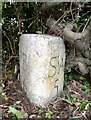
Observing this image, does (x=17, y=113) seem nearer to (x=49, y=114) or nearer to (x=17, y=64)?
(x=49, y=114)

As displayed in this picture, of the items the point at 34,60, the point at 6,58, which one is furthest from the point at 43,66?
the point at 6,58

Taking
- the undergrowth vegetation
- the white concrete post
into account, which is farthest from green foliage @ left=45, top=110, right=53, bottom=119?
the white concrete post

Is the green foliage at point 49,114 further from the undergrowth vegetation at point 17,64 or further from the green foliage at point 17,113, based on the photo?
the green foliage at point 17,113

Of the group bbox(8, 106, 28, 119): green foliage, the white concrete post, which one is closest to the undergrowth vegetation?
bbox(8, 106, 28, 119): green foliage

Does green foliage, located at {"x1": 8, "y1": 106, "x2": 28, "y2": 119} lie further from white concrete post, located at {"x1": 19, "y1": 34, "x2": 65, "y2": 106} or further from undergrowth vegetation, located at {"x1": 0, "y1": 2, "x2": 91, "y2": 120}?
white concrete post, located at {"x1": 19, "y1": 34, "x2": 65, "y2": 106}

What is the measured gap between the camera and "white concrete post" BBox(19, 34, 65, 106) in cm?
214

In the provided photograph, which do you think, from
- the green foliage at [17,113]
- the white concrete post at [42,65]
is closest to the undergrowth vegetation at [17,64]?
the green foliage at [17,113]

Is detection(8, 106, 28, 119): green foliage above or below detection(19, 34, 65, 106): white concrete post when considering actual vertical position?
below

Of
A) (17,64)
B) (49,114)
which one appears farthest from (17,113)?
(17,64)

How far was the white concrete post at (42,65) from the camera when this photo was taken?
7.03ft

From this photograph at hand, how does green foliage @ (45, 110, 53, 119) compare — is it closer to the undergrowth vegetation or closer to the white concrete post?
the undergrowth vegetation

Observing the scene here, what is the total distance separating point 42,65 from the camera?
215cm

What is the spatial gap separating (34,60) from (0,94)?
465 mm

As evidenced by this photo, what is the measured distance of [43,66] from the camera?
2150 millimetres
